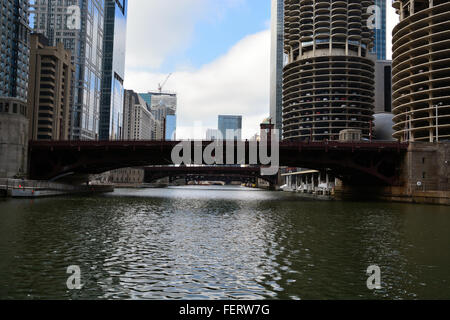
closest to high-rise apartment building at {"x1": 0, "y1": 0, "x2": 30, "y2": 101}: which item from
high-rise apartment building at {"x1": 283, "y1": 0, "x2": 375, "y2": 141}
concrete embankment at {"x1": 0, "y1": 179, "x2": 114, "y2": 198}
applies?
concrete embankment at {"x1": 0, "y1": 179, "x2": 114, "y2": 198}

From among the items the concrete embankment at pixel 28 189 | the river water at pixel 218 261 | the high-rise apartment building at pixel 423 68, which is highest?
the high-rise apartment building at pixel 423 68

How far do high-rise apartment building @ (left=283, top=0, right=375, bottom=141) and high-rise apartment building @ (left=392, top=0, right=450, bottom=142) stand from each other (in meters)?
58.0

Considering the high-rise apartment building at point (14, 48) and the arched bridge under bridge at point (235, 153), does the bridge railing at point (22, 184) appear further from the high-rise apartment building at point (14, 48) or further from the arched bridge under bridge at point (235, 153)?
the high-rise apartment building at point (14, 48)

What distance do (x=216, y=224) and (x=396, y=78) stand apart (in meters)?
114

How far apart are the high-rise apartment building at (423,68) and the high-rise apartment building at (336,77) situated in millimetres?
58015

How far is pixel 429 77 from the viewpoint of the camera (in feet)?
376

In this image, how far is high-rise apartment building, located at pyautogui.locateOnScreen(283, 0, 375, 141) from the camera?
18925 cm

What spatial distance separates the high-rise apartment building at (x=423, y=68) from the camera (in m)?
113

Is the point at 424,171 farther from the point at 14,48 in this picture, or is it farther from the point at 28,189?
the point at 14,48

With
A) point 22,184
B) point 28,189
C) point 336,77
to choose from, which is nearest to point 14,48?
point 22,184

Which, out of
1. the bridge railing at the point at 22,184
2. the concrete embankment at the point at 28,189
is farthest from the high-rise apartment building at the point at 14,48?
the bridge railing at the point at 22,184

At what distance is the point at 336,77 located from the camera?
19162 centimetres

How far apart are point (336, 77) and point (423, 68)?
73.5 meters
